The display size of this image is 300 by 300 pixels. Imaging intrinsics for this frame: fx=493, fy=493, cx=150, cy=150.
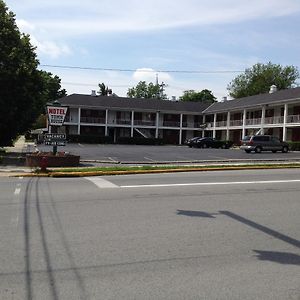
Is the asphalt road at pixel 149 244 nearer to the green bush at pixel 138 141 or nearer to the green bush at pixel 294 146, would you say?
the green bush at pixel 294 146

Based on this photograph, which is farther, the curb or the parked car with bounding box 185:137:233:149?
the parked car with bounding box 185:137:233:149

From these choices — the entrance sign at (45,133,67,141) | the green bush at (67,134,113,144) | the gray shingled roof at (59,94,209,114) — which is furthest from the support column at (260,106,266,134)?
the entrance sign at (45,133,67,141)

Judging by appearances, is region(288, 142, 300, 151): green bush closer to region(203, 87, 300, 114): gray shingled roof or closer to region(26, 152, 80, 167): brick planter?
region(203, 87, 300, 114): gray shingled roof

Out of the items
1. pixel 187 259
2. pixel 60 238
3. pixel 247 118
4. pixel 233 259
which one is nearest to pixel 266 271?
pixel 233 259

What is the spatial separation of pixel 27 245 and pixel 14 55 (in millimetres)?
24826

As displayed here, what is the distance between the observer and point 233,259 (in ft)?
21.1

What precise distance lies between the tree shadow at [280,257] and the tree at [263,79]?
88.0m

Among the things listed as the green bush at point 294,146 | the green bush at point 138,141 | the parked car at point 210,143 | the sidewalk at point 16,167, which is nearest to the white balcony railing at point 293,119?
the green bush at point 294,146

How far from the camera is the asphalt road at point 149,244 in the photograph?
5297 millimetres

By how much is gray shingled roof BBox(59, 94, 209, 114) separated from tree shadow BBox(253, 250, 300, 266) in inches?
2614

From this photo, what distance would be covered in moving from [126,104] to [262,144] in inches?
1391

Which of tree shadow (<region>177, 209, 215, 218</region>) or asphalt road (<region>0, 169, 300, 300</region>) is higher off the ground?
tree shadow (<region>177, 209, 215, 218</region>)

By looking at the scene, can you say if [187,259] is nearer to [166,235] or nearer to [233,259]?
[233,259]

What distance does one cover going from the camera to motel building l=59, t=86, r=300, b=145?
68.2m
